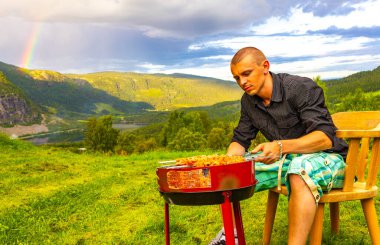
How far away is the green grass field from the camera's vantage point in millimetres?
6164

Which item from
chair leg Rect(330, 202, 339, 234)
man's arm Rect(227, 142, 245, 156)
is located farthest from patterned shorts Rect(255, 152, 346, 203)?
chair leg Rect(330, 202, 339, 234)

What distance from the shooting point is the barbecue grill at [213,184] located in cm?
330

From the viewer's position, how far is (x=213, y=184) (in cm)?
331

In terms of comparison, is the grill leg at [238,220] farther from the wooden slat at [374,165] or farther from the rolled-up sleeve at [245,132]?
the wooden slat at [374,165]

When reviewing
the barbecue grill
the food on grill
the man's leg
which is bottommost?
the man's leg

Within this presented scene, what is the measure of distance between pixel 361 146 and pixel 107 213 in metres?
4.78

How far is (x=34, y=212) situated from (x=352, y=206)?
565 centimetres

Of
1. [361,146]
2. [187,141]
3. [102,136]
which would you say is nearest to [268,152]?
[361,146]

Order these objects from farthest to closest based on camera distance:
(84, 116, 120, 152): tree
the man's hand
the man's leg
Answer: (84, 116, 120, 152): tree, the man's hand, the man's leg

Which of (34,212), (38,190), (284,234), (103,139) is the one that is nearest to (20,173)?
(38,190)

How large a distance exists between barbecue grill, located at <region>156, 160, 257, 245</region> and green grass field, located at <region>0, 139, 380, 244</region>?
2.52m

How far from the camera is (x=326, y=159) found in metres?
4.21

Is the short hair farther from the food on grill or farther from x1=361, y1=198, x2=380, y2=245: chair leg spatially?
x1=361, y1=198, x2=380, y2=245: chair leg

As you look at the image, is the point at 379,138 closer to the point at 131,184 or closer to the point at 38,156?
the point at 131,184
